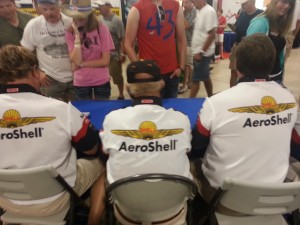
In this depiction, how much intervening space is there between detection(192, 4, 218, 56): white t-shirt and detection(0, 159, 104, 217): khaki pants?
2.23 m

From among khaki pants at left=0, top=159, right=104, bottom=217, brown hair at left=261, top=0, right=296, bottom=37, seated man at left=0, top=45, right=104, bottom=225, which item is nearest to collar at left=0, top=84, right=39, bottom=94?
seated man at left=0, top=45, right=104, bottom=225

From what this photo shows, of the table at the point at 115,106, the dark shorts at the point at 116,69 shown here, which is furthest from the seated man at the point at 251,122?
the dark shorts at the point at 116,69

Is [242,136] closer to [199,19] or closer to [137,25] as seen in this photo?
Result: [137,25]

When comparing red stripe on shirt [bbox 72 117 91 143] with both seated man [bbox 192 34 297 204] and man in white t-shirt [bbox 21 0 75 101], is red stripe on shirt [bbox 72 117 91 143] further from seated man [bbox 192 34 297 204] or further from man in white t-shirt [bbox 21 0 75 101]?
man in white t-shirt [bbox 21 0 75 101]

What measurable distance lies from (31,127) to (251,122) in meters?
0.97

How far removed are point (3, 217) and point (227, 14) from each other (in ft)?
27.9

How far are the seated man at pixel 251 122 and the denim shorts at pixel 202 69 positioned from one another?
6.68ft

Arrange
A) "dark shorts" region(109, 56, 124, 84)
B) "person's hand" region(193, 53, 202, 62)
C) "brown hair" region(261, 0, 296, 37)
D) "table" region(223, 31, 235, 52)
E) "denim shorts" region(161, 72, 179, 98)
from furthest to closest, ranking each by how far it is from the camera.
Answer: "table" region(223, 31, 235, 52)
"dark shorts" region(109, 56, 124, 84)
"person's hand" region(193, 53, 202, 62)
"denim shorts" region(161, 72, 179, 98)
"brown hair" region(261, 0, 296, 37)

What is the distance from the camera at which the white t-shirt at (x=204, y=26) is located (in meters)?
3.21

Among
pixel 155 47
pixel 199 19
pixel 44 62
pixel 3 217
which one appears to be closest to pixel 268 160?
pixel 3 217

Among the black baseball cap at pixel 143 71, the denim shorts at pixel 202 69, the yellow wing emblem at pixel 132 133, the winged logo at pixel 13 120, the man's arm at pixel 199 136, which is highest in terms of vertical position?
the black baseball cap at pixel 143 71

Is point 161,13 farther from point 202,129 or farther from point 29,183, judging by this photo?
point 29,183

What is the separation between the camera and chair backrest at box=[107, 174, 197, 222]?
3.44 ft

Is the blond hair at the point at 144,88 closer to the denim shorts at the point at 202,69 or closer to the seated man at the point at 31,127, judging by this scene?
the seated man at the point at 31,127
